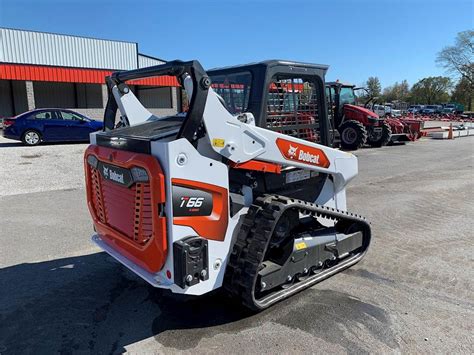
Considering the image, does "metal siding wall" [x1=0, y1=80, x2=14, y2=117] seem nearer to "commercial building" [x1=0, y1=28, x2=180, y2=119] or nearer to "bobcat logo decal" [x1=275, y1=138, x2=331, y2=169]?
"commercial building" [x1=0, y1=28, x2=180, y2=119]

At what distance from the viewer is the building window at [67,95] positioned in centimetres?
2669

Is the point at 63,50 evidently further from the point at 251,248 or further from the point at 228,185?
the point at 251,248

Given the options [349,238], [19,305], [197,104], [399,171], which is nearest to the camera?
[197,104]

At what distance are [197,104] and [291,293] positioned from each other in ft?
6.36

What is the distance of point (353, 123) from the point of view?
49.8 feet

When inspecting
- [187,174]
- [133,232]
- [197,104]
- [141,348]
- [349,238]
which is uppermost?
[197,104]

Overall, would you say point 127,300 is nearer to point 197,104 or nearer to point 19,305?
point 19,305

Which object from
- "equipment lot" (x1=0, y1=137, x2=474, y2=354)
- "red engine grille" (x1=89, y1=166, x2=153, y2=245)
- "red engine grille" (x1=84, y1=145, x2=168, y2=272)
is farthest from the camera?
"equipment lot" (x1=0, y1=137, x2=474, y2=354)

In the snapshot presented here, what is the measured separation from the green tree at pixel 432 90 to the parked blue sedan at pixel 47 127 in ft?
259

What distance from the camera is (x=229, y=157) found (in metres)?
2.95

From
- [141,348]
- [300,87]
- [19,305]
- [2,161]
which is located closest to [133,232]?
[141,348]

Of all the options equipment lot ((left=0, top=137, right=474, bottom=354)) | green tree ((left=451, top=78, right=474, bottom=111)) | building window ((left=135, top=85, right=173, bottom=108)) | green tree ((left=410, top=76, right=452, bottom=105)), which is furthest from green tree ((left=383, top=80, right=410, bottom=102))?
equipment lot ((left=0, top=137, right=474, bottom=354))

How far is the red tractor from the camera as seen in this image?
49.5ft

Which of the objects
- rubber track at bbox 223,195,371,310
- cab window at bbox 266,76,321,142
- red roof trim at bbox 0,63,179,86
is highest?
red roof trim at bbox 0,63,179,86
